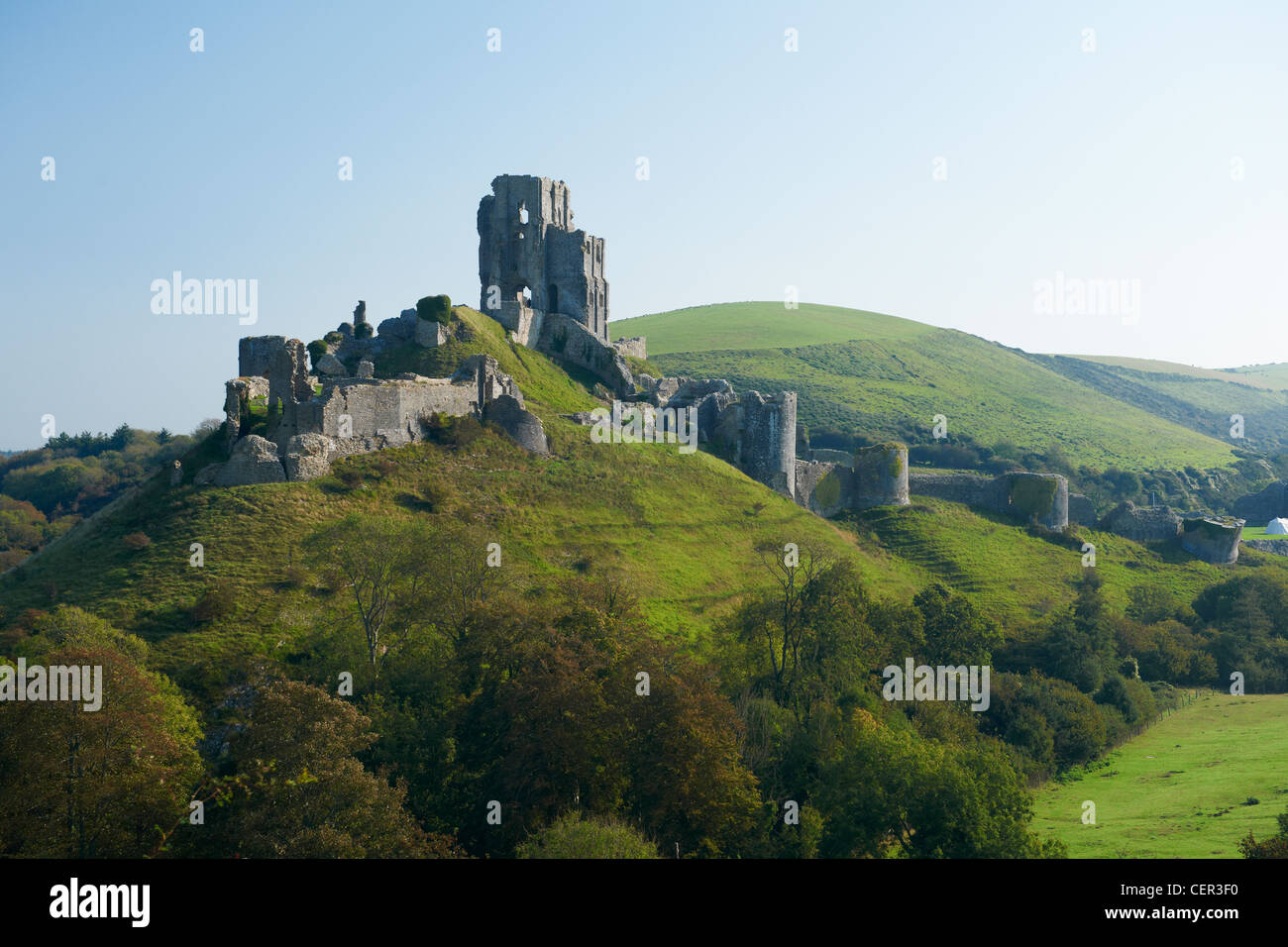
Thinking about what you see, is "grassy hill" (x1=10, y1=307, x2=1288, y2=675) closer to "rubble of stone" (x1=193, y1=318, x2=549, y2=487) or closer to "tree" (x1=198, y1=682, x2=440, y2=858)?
"rubble of stone" (x1=193, y1=318, x2=549, y2=487)

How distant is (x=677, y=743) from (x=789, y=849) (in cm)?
354

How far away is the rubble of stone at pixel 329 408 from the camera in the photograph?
132 feet

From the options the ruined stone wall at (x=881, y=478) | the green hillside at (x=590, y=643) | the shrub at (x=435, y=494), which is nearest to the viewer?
the green hillside at (x=590, y=643)

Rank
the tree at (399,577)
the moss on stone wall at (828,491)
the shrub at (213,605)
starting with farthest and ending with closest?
the moss on stone wall at (828,491)
the tree at (399,577)
the shrub at (213,605)

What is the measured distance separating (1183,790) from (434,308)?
4078cm

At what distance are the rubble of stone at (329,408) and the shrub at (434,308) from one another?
4813 millimetres

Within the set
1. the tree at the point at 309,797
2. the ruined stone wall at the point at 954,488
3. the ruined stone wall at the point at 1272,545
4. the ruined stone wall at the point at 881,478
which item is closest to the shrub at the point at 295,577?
the tree at the point at 309,797

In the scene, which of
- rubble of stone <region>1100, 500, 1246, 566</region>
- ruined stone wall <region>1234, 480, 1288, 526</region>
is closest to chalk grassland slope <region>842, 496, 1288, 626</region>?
rubble of stone <region>1100, 500, 1246, 566</region>

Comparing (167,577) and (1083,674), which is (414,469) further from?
(1083,674)

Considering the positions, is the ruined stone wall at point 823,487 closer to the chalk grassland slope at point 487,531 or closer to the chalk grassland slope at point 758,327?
the chalk grassland slope at point 487,531

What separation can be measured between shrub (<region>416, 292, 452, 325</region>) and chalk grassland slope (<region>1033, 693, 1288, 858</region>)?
37.3 m

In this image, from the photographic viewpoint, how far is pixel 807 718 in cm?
3200

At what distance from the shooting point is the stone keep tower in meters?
69.6
